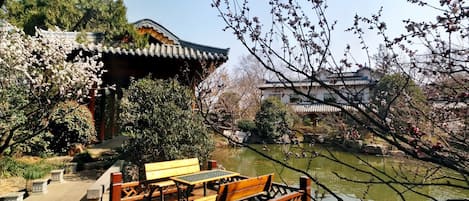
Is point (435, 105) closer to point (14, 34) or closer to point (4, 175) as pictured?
point (14, 34)

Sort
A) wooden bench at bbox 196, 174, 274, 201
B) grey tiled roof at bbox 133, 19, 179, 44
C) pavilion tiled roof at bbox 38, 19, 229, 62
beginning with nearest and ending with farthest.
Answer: wooden bench at bbox 196, 174, 274, 201 < pavilion tiled roof at bbox 38, 19, 229, 62 < grey tiled roof at bbox 133, 19, 179, 44

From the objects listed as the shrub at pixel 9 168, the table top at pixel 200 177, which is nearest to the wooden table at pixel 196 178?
the table top at pixel 200 177

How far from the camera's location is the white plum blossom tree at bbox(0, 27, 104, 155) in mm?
4621

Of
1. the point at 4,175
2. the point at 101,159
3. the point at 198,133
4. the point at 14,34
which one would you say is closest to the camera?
the point at 14,34

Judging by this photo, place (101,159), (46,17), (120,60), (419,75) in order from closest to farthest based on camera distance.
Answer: (419,75) → (101,159) → (120,60) → (46,17)

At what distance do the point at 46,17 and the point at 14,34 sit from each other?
12142 millimetres

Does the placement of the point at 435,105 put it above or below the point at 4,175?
above

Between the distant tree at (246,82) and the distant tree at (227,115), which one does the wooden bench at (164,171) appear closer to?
the distant tree at (227,115)

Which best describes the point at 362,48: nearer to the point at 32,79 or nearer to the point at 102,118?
the point at 32,79

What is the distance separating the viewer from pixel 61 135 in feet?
23.4

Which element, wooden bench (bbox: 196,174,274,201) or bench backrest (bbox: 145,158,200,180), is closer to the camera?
wooden bench (bbox: 196,174,274,201)

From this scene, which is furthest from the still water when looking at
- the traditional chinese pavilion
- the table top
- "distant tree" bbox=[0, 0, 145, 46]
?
"distant tree" bbox=[0, 0, 145, 46]

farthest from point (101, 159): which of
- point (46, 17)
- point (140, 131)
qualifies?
point (46, 17)

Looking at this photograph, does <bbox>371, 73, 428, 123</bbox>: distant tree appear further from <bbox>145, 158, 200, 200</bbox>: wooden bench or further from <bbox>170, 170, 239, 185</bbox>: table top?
<bbox>145, 158, 200, 200</bbox>: wooden bench
